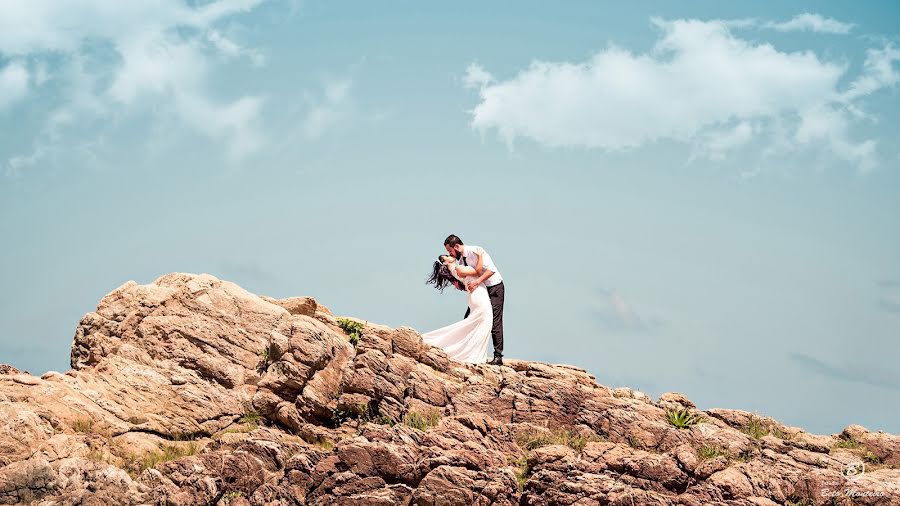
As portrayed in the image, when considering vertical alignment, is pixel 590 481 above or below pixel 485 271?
below

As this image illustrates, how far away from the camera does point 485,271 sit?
3662 cm

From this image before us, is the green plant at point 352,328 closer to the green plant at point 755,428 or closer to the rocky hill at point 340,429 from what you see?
the rocky hill at point 340,429

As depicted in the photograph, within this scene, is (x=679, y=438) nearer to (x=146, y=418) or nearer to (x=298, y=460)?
(x=298, y=460)

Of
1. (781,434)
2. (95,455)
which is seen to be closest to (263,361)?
(95,455)

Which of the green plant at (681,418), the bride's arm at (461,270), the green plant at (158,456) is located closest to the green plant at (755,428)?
the green plant at (681,418)

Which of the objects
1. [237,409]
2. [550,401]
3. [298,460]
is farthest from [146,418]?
[550,401]

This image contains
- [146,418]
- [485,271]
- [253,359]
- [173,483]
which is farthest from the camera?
[485,271]

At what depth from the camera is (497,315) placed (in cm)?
3669

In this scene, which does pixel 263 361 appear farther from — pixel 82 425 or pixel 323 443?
pixel 82 425

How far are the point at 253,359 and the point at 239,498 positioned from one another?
17.6 feet

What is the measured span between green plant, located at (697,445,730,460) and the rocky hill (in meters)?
0.06

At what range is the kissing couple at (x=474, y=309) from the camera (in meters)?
36.4

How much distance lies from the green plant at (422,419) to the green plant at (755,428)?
10080 mm

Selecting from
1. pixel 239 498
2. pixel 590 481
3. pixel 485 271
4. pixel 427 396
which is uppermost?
pixel 485 271
